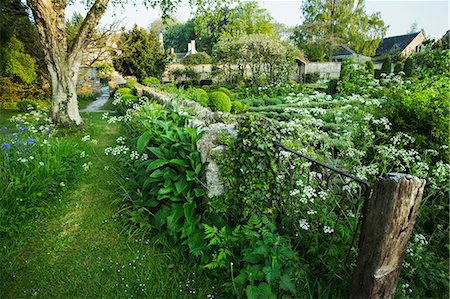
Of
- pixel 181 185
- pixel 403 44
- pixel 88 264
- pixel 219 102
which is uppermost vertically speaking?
pixel 403 44

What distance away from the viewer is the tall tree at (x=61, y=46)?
6637 mm

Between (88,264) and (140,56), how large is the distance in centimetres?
1918

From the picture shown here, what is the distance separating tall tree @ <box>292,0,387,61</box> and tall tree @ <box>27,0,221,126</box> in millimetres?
29124

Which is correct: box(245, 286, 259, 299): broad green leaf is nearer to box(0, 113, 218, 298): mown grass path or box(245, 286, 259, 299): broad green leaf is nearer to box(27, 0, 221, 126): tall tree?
box(0, 113, 218, 298): mown grass path

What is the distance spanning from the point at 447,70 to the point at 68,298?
596 cm

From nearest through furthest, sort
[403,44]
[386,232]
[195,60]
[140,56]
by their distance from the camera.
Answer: [386,232], [140,56], [195,60], [403,44]

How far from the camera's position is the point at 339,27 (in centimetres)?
3153

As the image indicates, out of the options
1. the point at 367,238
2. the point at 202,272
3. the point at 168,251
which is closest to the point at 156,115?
the point at 168,251

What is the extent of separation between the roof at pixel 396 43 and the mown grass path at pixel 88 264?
44534 millimetres

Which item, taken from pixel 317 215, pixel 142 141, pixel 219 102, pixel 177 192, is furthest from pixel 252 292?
pixel 219 102

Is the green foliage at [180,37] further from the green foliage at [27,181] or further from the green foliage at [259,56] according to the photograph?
the green foliage at [27,181]

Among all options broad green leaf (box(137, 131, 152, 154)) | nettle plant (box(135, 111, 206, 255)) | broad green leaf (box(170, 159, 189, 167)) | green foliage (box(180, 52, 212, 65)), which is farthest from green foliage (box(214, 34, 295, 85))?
broad green leaf (box(170, 159, 189, 167))

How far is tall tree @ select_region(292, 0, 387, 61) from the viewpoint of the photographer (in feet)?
101

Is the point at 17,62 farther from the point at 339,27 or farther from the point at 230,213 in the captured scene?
the point at 339,27
